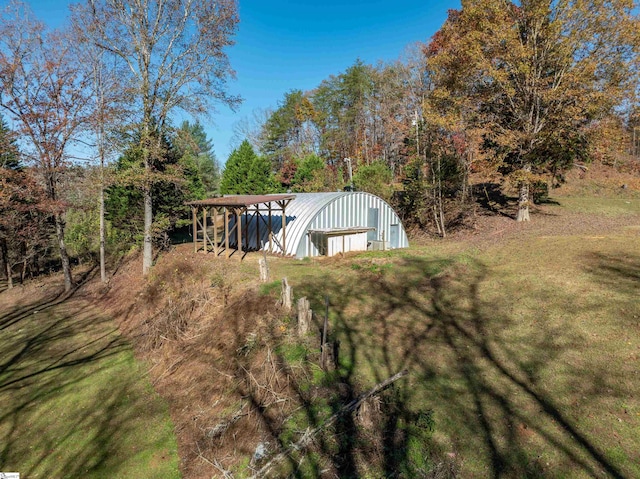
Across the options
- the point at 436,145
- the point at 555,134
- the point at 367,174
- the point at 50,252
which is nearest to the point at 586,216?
the point at 555,134

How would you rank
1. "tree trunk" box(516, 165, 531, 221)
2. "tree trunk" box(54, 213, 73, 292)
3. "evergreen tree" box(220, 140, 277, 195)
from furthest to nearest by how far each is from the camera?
1. "evergreen tree" box(220, 140, 277, 195)
2. "tree trunk" box(516, 165, 531, 221)
3. "tree trunk" box(54, 213, 73, 292)

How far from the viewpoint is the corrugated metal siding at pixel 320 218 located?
19.0 m

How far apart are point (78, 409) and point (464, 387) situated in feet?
30.8

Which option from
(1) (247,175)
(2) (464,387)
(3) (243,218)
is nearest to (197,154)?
(1) (247,175)

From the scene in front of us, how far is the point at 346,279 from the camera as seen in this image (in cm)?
1418

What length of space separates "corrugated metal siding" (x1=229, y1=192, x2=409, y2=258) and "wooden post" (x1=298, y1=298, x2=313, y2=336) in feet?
31.6

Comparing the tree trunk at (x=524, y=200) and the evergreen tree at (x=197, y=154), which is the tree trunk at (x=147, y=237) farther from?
the tree trunk at (x=524, y=200)

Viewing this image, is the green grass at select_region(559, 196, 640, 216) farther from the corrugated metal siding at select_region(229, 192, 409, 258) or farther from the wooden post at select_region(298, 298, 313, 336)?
the wooden post at select_region(298, 298, 313, 336)

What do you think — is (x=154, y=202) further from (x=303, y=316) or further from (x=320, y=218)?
(x=303, y=316)

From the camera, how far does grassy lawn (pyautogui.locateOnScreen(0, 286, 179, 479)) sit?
265 inches

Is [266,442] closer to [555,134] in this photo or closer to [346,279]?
[346,279]

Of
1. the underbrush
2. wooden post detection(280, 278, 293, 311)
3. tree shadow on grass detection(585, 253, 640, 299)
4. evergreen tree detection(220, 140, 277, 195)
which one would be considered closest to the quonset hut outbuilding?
the underbrush

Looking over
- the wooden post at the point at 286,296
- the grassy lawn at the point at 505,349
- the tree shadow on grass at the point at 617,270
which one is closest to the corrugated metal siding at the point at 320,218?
the grassy lawn at the point at 505,349

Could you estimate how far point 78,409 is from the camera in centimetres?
860
